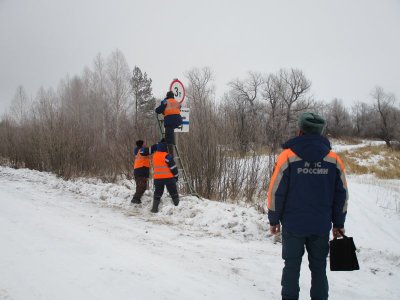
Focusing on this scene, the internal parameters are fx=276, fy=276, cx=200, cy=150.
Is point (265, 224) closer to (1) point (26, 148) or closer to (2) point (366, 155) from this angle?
(1) point (26, 148)

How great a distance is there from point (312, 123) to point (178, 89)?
4794mm

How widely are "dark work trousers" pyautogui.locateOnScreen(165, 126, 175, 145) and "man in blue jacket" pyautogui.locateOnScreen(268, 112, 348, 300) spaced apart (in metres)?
4.27

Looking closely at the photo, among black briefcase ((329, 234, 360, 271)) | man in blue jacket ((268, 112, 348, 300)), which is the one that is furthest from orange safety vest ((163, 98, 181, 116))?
black briefcase ((329, 234, 360, 271))

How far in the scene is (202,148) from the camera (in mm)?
7891

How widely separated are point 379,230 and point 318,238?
5532 millimetres

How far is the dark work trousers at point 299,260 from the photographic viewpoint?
108 inches

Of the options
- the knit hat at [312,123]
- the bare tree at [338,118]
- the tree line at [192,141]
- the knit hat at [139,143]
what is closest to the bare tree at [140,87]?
the tree line at [192,141]

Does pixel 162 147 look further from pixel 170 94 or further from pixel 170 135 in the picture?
pixel 170 94

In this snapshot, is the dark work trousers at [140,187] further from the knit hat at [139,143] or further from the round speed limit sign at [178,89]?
the round speed limit sign at [178,89]

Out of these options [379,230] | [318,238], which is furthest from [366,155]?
[318,238]

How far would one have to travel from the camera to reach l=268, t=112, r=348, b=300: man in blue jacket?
265 cm

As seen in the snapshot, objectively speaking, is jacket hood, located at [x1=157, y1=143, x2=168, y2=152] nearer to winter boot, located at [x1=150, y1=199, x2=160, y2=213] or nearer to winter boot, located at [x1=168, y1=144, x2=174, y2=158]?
winter boot, located at [x1=168, y1=144, x2=174, y2=158]

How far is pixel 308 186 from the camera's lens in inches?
104

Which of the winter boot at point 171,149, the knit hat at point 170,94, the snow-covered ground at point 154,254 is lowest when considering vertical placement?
the snow-covered ground at point 154,254
